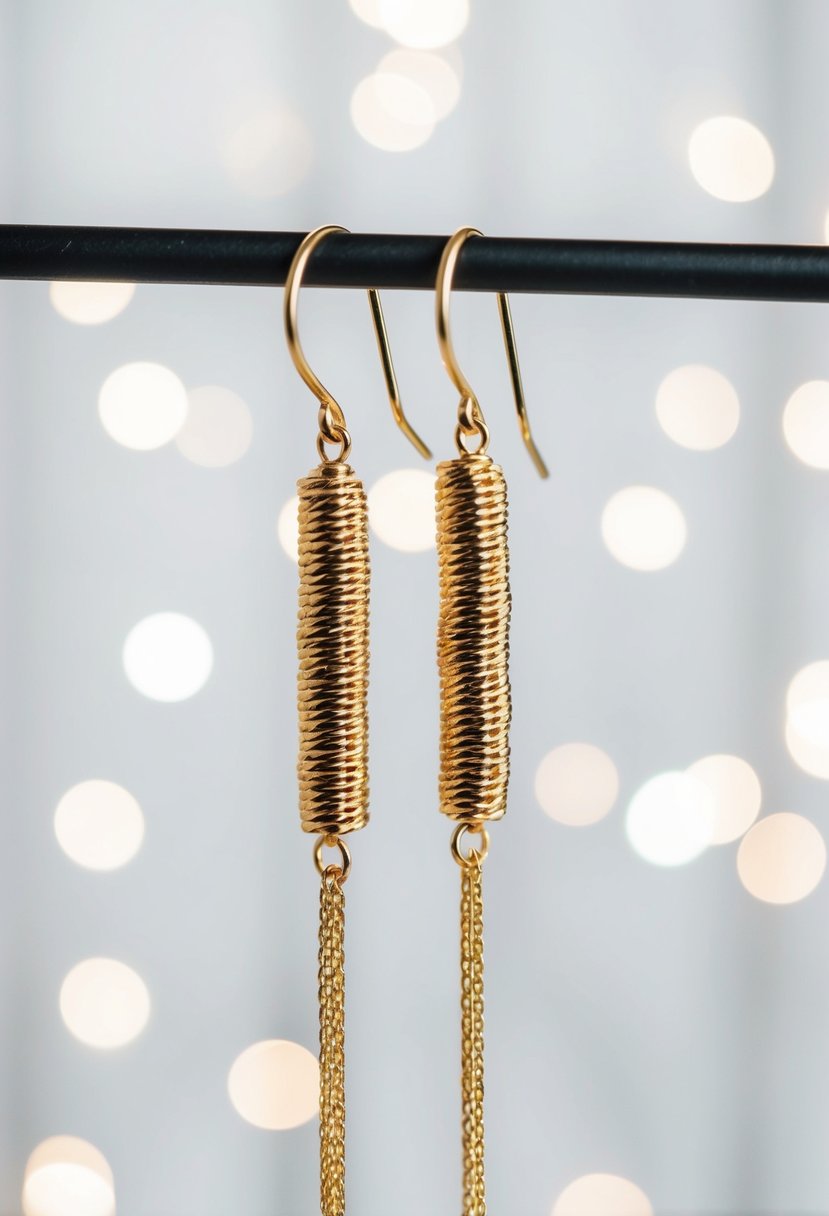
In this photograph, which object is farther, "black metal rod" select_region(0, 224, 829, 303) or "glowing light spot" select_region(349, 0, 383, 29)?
"glowing light spot" select_region(349, 0, 383, 29)

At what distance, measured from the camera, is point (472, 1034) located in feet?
1.12
